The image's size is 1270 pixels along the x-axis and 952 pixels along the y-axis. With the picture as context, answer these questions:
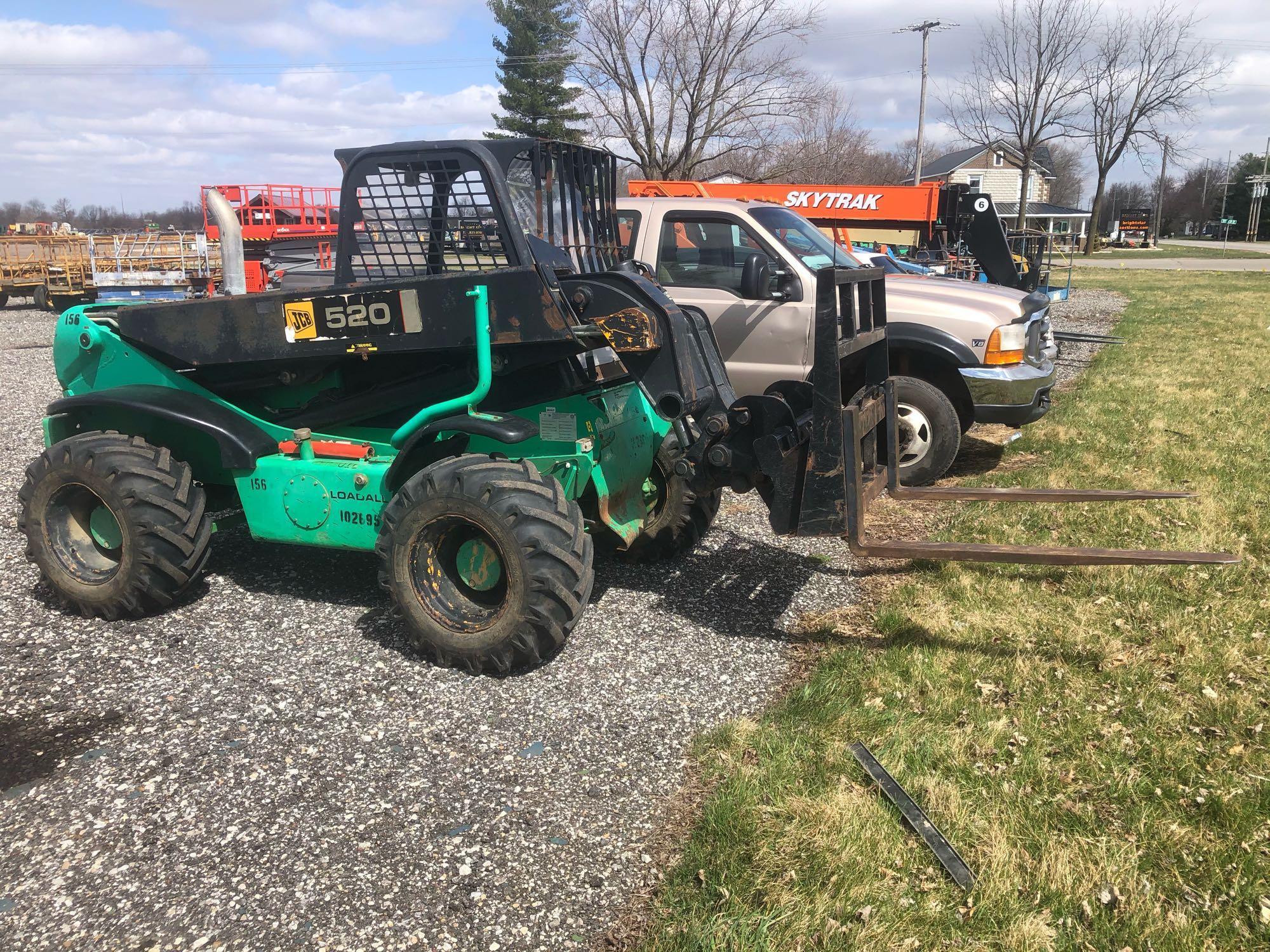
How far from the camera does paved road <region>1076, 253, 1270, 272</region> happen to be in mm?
37250

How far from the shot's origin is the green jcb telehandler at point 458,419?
4254 millimetres

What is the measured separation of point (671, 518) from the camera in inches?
218

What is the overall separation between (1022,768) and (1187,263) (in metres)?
46.4

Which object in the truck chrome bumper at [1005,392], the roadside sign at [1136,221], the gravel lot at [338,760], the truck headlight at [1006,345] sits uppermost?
the roadside sign at [1136,221]

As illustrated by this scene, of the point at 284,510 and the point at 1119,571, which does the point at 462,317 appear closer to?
the point at 284,510

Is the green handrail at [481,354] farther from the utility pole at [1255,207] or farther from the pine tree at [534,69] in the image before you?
the utility pole at [1255,207]

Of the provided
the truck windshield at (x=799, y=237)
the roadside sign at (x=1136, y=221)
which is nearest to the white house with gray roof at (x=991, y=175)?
the roadside sign at (x=1136, y=221)

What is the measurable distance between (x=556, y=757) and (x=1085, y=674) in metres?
2.43

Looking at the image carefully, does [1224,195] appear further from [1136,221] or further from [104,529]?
[104,529]

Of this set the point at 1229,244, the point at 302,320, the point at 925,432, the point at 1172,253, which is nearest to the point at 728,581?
the point at 925,432

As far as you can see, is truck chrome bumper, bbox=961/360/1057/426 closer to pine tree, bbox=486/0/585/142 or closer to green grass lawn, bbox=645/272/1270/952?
green grass lawn, bbox=645/272/1270/952

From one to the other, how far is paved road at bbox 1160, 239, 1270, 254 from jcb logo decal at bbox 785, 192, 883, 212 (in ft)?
162

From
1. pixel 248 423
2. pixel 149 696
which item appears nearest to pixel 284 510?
pixel 248 423

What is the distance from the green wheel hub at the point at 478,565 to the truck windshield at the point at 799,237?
404 cm
